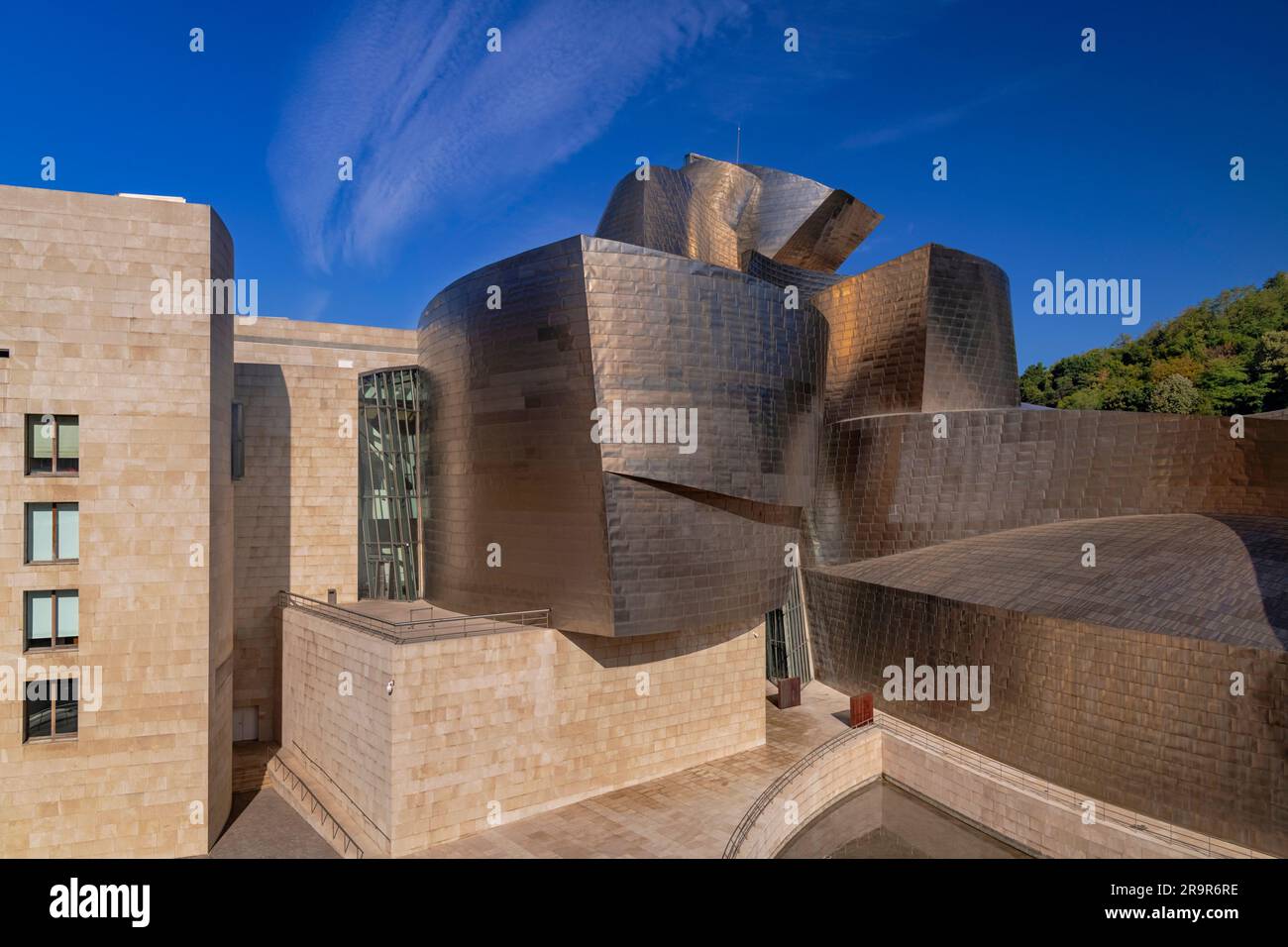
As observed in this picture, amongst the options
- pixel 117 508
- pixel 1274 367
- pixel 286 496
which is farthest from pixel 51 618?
pixel 1274 367

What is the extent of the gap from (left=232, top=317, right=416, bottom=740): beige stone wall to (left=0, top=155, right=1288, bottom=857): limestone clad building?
0.28ft

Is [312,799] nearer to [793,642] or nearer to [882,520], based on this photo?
[793,642]

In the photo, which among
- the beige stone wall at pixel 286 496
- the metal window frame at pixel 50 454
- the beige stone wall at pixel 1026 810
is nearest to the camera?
the beige stone wall at pixel 1026 810

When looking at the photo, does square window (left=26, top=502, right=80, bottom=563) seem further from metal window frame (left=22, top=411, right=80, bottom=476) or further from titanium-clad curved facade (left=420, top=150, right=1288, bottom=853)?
titanium-clad curved facade (left=420, top=150, right=1288, bottom=853)

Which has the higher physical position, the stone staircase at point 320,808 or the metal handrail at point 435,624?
the metal handrail at point 435,624

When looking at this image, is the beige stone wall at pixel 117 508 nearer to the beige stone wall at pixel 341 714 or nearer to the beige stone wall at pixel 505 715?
the beige stone wall at pixel 341 714

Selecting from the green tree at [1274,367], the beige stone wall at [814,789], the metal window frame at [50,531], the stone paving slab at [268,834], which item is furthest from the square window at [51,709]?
the green tree at [1274,367]

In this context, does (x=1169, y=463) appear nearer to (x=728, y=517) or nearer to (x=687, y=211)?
(x=728, y=517)

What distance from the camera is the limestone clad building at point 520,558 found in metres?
13.7

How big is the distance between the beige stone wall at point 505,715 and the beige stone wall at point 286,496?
1.87 m

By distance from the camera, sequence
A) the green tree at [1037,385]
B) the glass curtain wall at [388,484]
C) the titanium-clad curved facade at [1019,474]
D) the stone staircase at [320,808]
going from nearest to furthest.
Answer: the stone staircase at [320,808] < the titanium-clad curved facade at [1019,474] < the glass curtain wall at [388,484] < the green tree at [1037,385]

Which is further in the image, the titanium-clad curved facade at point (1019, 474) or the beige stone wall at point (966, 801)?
the titanium-clad curved facade at point (1019, 474)

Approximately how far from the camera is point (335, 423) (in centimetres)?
2164

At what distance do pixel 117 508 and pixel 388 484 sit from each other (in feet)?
27.3
